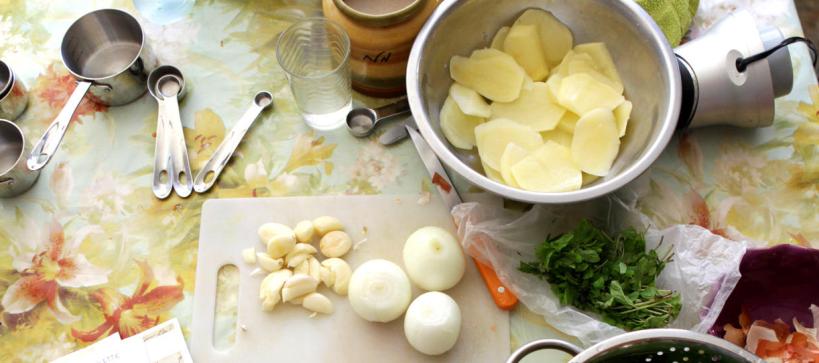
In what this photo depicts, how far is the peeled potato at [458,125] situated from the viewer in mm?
968

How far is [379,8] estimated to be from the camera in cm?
99

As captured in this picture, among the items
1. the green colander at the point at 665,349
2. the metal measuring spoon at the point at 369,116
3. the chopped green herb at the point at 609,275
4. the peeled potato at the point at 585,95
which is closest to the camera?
the green colander at the point at 665,349

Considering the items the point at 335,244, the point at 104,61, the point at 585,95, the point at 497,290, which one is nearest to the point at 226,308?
the point at 335,244

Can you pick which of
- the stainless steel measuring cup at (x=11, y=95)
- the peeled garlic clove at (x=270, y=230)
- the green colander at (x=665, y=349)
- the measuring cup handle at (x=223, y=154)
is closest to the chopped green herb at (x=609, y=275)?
the green colander at (x=665, y=349)

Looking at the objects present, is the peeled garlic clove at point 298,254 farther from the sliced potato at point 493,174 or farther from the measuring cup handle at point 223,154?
the sliced potato at point 493,174

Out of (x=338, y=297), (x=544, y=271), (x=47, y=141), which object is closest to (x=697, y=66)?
(x=544, y=271)

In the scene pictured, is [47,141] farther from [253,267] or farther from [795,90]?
[795,90]

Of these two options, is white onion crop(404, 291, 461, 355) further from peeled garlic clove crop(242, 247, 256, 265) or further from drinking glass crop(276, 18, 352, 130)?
drinking glass crop(276, 18, 352, 130)

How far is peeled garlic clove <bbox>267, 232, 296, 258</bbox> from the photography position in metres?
0.93

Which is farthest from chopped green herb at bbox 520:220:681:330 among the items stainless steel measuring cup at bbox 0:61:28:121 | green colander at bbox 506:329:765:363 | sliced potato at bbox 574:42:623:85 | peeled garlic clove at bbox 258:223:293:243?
stainless steel measuring cup at bbox 0:61:28:121

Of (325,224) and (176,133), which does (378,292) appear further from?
(176,133)

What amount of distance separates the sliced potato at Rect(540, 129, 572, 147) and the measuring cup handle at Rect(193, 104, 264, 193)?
1.52 ft

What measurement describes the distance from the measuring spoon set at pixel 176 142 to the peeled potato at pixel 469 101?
310 mm

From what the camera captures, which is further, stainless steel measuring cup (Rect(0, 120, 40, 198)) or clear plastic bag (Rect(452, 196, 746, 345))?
stainless steel measuring cup (Rect(0, 120, 40, 198))
